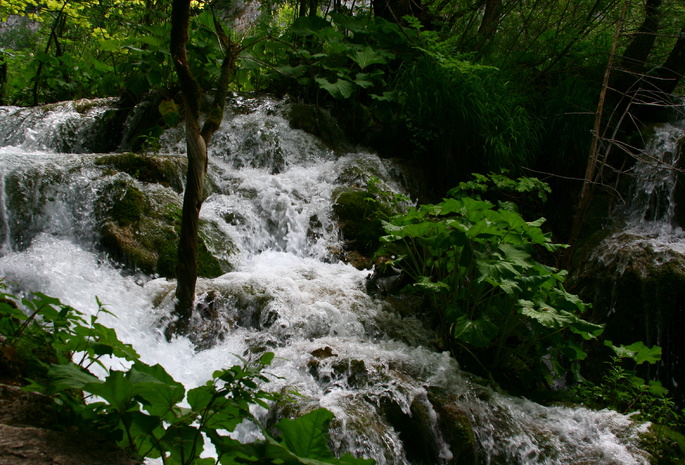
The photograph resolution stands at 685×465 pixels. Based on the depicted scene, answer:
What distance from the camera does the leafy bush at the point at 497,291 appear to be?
2.84 m

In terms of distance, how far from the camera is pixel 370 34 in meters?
6.96

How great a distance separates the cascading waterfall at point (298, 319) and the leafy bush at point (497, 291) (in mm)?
319

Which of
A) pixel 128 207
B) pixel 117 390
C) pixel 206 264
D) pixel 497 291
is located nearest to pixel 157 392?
pixel 117 390

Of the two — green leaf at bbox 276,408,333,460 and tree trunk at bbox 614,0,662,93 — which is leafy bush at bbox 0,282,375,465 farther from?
tree trunk at bbox 614,0,662,93

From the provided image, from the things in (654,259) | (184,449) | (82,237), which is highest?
(654,259)

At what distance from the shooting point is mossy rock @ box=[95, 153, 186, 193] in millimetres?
4486

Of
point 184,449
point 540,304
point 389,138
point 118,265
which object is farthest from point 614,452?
point 389,138

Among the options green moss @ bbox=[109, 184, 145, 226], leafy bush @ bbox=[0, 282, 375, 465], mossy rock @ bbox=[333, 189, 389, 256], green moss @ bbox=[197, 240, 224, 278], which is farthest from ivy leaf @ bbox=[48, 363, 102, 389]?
mossy rock @ bbox=[333, 189, 389, 256]

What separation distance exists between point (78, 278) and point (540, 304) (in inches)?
122

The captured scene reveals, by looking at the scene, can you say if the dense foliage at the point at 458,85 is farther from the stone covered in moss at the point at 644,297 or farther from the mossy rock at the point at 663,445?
the mossy rock at the point at 663,445

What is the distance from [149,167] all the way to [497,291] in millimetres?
3299

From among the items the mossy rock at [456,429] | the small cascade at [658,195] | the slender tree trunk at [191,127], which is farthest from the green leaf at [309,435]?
the small cascade at [658,195]

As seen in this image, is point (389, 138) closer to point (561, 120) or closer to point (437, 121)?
point (437, 121)

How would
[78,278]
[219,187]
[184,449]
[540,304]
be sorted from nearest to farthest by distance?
[184,449] → [540,304] → [78,278] → [219,187]
